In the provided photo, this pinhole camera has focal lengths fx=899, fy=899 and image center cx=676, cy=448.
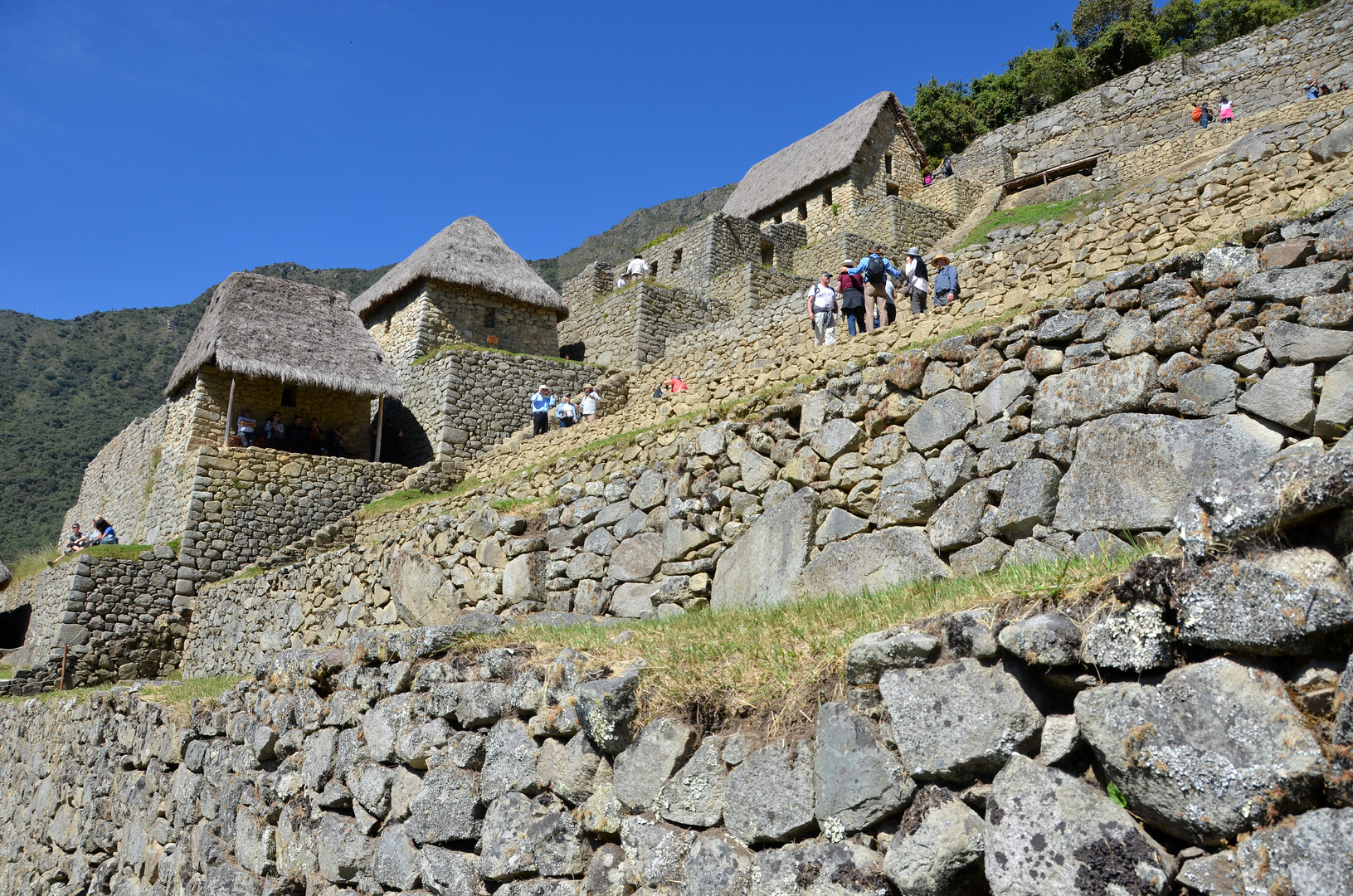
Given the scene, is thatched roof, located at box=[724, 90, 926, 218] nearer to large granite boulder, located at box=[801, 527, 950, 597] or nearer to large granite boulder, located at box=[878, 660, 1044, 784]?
large granite boulder, located at box=[801, 527, 950, 597]

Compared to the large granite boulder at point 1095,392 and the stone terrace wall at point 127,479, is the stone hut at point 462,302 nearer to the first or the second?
the stone terrace wall at point 127,479

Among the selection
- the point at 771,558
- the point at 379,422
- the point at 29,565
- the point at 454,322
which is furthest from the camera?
the point at 29,565

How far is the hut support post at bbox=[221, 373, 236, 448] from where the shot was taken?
18.1m

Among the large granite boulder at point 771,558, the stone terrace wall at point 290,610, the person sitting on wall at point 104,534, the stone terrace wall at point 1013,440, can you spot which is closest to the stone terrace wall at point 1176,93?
the stone terrace wall at point 1013,440

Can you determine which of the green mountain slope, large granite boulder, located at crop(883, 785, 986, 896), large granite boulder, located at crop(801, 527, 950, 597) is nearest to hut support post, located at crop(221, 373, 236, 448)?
large granite boulder, located at crop(801, 527, 950, 597)

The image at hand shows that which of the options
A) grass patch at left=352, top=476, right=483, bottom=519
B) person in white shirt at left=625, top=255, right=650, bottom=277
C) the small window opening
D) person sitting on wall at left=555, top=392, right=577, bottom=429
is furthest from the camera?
person in white shirt at left=625, top=255, right=650, bottom=277

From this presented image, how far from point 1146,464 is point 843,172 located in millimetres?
25379

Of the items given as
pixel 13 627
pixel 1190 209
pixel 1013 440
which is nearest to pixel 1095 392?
pixel 1013 440

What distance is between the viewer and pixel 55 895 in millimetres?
8719

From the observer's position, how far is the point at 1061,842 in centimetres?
234

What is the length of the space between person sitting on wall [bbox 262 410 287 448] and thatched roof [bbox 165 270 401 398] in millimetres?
987

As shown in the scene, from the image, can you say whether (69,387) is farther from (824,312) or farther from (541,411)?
(824,312)

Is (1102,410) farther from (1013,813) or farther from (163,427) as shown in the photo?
(163,427)

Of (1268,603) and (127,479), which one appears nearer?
(1268,603)
